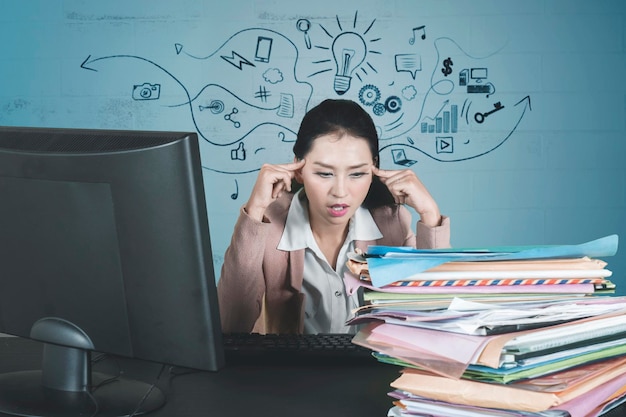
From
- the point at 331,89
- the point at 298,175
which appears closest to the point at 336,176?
the point at 298,175

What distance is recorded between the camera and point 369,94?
127 inches

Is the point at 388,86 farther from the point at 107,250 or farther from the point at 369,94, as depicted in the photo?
the point at 107,250

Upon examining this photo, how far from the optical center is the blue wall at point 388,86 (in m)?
3.19

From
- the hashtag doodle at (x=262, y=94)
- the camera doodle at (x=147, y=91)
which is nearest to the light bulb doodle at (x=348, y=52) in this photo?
the hashtag doodle at (x=262, y=94)

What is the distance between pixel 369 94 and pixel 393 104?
11cm

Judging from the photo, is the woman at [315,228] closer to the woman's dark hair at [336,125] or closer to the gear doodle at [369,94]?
the woman's dark hair at [336,125]

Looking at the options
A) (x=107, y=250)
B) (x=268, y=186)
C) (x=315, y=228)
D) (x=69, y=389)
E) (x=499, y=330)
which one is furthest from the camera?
(x=315, y=228)

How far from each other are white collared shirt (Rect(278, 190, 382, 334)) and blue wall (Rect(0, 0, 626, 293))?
3.84ft

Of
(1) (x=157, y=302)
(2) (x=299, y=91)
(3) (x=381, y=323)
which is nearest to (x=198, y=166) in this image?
(1) (x=157, y=302)

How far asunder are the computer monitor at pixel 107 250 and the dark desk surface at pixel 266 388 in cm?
7

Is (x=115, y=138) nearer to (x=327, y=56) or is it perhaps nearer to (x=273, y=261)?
(x=273, y=261)

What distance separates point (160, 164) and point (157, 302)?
185 millimetres

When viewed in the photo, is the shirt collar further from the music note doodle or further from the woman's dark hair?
the music note doodle

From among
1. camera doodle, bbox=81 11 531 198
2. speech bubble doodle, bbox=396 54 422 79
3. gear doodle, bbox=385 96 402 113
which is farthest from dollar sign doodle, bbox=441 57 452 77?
gear doodle, bbox=385 96 402 113
